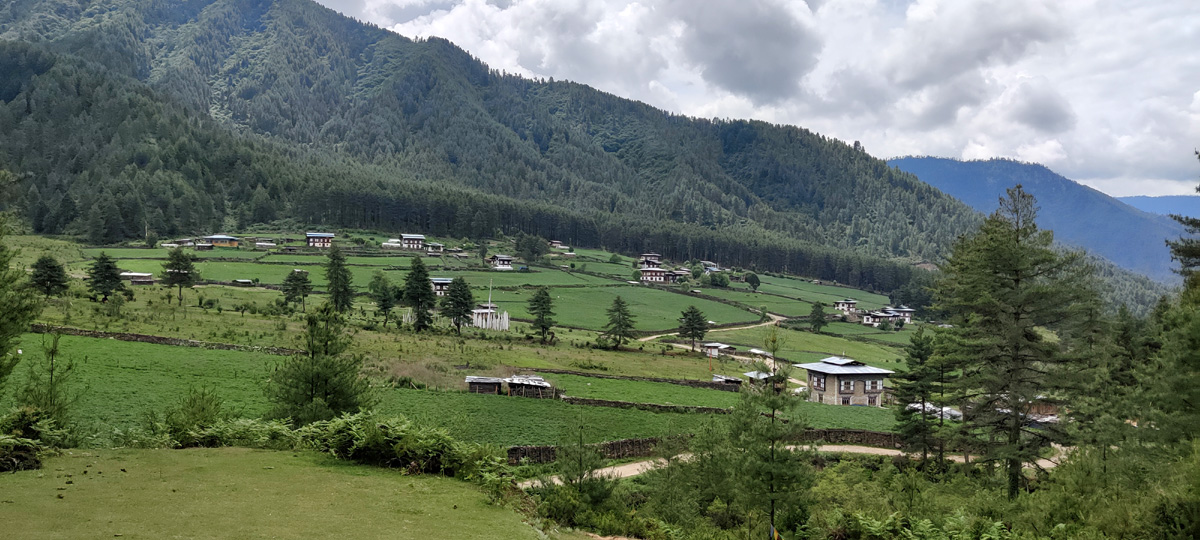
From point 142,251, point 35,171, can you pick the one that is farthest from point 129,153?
point 142,251

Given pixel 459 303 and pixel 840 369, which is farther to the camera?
pixel 459 303

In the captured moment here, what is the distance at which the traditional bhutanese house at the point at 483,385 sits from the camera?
43.8m

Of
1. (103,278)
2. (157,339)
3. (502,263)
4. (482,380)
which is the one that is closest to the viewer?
(157,339)

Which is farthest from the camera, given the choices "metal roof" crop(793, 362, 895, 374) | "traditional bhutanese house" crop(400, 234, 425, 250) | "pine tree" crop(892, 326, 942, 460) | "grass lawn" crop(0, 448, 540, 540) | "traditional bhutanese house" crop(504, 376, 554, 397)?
"traditional bhutanese house" crop(400, 234, 425, 250)

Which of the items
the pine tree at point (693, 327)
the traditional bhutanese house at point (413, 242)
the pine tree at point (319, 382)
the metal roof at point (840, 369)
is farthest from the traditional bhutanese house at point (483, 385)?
the traditional bhutanese house at point (413, 242)

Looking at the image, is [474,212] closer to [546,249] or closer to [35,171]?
[546,249]

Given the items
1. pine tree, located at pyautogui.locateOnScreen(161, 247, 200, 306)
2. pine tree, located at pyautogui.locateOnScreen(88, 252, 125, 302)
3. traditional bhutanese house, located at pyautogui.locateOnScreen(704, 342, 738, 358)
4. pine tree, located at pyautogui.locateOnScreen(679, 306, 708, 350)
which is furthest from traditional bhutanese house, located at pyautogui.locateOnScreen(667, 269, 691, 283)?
pine tree, located at pyautogui.locateOnScreen(88, 252, 125, 302)

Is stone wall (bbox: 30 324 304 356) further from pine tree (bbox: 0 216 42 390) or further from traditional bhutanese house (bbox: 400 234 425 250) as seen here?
traditional bhutanese house (bbox: 400 234 425 250)

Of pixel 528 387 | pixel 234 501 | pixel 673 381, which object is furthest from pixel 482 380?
pixel 234 501

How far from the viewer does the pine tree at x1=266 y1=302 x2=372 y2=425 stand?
813 inches

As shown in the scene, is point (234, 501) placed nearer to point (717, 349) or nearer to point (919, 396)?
point (919, 396)

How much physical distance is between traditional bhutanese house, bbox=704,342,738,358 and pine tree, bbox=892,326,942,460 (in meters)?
38.4

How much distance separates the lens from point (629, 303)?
356 ft

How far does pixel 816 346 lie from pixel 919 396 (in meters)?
50.5
